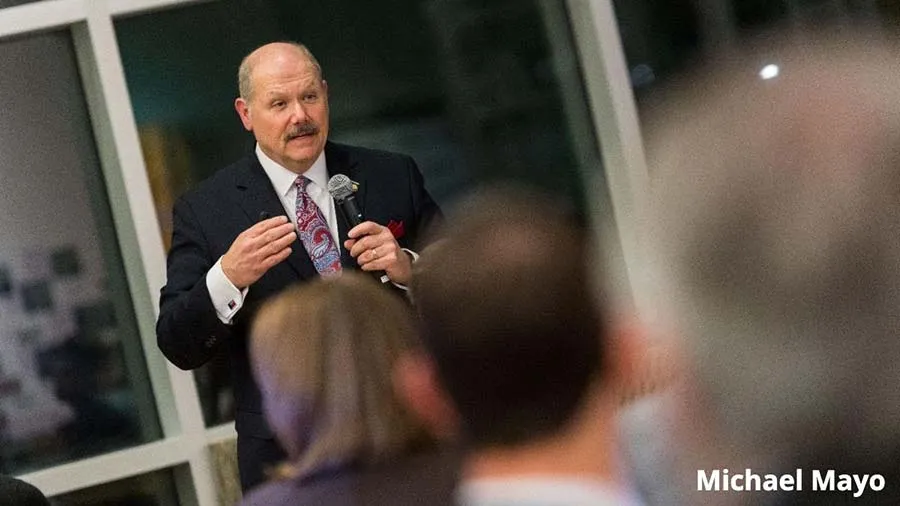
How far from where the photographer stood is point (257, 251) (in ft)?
11.2

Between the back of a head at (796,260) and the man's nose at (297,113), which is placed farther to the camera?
the man's nose at (297,113)

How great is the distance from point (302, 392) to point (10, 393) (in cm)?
264

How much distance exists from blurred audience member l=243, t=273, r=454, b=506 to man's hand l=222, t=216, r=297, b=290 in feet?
3.31

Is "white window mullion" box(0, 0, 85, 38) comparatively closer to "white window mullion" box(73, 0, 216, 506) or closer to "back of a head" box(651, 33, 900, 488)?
"white window mullion" box(73, 0, 216, 506)

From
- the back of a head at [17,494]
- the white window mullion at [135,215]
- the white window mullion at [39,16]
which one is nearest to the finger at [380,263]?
the back of a head at [17,494]

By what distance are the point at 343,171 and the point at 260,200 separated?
22cm

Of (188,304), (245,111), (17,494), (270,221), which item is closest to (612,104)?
(245,111)

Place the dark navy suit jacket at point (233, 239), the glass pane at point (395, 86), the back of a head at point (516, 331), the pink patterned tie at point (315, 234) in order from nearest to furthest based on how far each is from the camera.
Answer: the back of a head at point (516, 331), the dark navy suit jacket at point (233, 239), the pink patterned tie at point (315, 234), the glass pane at point (395, 86)

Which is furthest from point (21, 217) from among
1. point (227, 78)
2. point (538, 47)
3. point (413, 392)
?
point (413, 392)

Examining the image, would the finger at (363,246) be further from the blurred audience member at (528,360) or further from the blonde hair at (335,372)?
the blurred audience member at (528,360)

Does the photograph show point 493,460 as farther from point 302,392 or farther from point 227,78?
point 227,78

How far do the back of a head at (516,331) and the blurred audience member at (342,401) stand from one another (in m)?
0.45

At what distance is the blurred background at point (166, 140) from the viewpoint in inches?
183

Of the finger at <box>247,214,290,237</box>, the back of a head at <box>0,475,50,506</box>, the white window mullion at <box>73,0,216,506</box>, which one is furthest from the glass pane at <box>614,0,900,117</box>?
the back of a head at <box>0,475,50,506</box>
